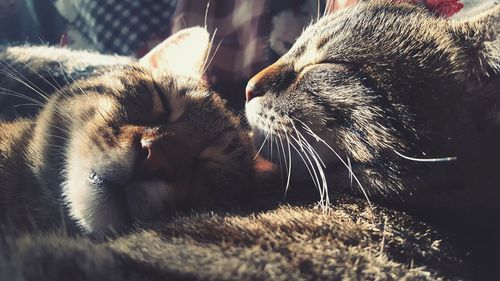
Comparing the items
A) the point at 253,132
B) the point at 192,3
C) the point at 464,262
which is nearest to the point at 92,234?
the point at 253,132

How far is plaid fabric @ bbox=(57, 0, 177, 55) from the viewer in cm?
230

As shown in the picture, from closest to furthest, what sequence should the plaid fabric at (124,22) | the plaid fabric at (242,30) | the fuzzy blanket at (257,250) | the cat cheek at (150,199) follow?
the fuzzy blanket at (257,250) → the cat cheek at (150,199) → the plaid fabric at (242,30) → the plaid fabric at (124,22)

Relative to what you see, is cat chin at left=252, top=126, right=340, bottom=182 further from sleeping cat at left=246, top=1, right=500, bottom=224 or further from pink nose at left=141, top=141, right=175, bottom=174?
pink nose at left=141, top=141, right=175, bottom=174

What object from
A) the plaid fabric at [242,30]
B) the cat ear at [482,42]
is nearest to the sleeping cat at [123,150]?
the plaid fabric at [242,30]

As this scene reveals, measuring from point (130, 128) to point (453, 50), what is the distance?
761mm

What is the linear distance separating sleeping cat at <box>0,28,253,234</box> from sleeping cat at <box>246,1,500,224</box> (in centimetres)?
17

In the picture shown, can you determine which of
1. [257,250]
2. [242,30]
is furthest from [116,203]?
[242,30]

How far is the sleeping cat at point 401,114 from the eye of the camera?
1.16 metres

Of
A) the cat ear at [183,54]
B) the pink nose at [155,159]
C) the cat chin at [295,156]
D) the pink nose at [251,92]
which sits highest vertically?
the cat ear at [183,54]

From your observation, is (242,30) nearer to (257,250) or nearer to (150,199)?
(150,199)

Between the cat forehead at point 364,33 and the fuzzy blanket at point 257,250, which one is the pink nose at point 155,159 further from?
the cat forehead at point 364,33

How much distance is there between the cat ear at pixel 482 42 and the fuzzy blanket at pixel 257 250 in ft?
1.22

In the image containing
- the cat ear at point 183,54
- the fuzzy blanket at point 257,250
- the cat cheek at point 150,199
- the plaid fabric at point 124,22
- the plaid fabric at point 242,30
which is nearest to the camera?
the fuzzy blanket at point 257,250

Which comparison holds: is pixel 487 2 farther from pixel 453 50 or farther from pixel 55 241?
pixel 55 241
